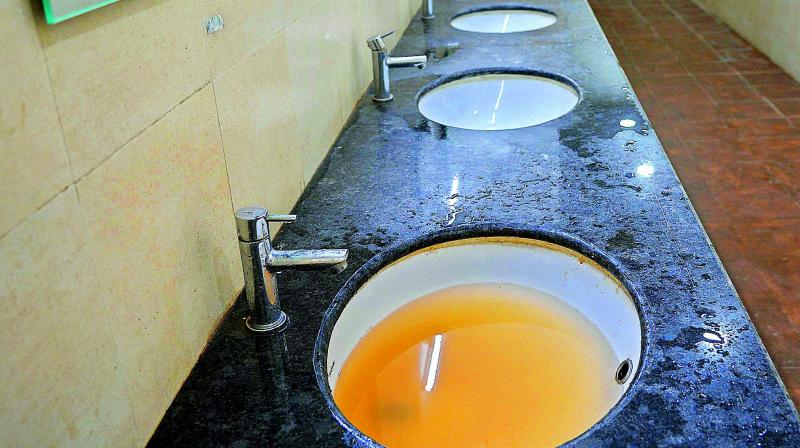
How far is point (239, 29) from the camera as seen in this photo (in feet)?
3.56

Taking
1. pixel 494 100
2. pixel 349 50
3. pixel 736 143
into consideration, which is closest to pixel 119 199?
pixel 349 50

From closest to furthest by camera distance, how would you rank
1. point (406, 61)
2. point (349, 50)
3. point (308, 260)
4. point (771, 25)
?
point (308, 260)
point (349, 50)
point (406, 61)
point (771, 25)

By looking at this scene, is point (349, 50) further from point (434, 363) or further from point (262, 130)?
point (434, 363)

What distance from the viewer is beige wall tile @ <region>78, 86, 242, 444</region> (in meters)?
0.74

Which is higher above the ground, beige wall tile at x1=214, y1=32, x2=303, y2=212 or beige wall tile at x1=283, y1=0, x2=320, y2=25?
beige wall tile at x1=283, y1=0, x2=320, y2=25

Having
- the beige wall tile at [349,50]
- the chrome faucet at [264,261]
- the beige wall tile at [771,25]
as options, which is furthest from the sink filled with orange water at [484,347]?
the beige wall tile at [771,25]

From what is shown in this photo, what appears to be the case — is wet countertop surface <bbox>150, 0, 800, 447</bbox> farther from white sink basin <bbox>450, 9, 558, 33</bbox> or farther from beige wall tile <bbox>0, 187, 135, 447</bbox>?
white sink basin <bbox>450, 9, 558, 33</bbox>

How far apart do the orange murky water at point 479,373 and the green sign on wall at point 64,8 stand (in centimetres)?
63

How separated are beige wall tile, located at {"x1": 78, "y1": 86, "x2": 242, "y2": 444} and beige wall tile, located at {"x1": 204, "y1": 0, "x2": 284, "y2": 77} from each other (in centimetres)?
8

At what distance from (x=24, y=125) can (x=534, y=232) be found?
2.74 ft

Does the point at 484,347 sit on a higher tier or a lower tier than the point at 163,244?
lower

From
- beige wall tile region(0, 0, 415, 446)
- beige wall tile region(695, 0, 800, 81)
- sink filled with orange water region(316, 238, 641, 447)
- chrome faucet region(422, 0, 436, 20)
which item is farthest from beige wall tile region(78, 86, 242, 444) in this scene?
beige wall tile region(695, 0, 800, 81)

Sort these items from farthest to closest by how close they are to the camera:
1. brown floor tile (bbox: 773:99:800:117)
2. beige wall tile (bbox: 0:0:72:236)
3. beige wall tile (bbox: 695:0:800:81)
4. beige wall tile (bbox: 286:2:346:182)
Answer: beige wall tile (bbox: 695:0:800:81) → brown floor tile (bbox: 773:99:800:117) → beige wall tile (bbox: 286:2:346:182) → beige wall tile (bbox: 0:0:72:236)

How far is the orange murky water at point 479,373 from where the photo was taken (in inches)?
40.5
